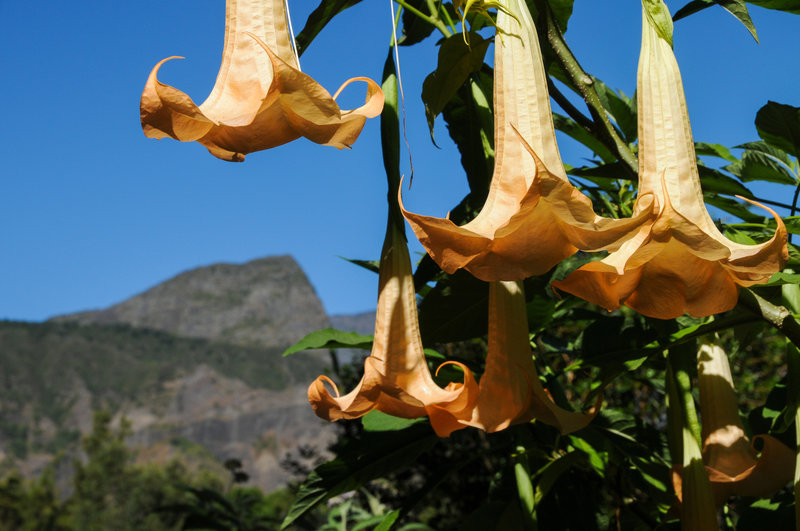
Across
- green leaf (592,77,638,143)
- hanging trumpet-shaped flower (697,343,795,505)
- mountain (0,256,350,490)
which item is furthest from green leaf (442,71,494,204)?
mountain (0,256,350,490)

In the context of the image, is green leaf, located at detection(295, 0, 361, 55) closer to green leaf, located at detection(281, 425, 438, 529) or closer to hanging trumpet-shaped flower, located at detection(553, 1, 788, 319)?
hanging trumpet-shaped flower, located at detection(553, 1, 788, 319)

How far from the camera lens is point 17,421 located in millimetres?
53375

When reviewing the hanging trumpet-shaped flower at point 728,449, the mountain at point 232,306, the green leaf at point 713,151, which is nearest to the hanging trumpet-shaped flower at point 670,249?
the hanging trumpet-shaped flower at point 728,449

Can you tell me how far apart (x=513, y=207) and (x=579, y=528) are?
77cm

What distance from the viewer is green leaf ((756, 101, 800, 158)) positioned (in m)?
0.93

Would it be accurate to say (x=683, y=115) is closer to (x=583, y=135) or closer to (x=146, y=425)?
(x=583, y=135)

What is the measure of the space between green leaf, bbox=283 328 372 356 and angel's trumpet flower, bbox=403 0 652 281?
531 mm

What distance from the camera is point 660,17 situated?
0.65 metres

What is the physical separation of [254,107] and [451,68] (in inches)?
9.6

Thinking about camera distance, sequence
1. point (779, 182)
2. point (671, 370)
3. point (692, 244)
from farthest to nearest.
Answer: point (779, 182) → point (671, 370) → point (692, 244)

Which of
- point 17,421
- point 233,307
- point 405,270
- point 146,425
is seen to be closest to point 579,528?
point 405,270

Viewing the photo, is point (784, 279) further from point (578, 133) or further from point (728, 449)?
point (578, 133)

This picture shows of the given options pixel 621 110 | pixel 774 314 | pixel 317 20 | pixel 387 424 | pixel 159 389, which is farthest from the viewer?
pixel 159 389

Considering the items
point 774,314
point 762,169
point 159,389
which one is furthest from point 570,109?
point 159,389
